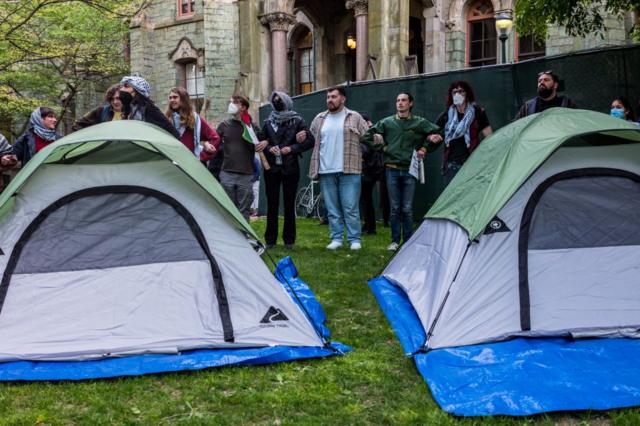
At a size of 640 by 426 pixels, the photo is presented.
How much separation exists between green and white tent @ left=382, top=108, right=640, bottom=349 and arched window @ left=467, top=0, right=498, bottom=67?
47.3 feet

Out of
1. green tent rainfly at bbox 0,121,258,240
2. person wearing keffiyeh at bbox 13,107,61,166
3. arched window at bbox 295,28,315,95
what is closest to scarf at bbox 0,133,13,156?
person wearing keffiyeh at bbox 13,107,61,166

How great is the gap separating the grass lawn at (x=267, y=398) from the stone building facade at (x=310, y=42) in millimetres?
12440

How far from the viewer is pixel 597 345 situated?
12.7ft

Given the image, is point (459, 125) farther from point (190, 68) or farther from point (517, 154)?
point (190, 68)

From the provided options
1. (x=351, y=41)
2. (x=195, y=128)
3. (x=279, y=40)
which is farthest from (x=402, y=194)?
(x=351, y=41)

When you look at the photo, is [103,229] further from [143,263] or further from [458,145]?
[458,145]

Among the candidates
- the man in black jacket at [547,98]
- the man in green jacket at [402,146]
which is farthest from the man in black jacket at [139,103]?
the man in black jacket at [547,98]

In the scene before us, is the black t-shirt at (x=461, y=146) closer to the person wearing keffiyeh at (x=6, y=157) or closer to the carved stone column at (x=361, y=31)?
the person wearing keffiyeh at (x=6, y=157)

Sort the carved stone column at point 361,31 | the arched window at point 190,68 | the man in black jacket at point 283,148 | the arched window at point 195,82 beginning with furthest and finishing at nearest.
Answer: the arched window at point 195,82
the arched window at point 190,68
the carved stone column at point 361,31
the man in black jacket at point 283,148

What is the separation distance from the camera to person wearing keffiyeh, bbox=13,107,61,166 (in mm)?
6684

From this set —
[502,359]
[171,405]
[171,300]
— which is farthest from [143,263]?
[502,359]

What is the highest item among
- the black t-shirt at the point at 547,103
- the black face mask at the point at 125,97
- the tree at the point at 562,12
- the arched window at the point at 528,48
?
the arched window at the point at 528,48

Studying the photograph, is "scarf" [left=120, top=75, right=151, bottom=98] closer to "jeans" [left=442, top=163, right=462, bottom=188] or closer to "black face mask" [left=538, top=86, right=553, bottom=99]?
"jeans" [left=442, top=163, right=462, bottom=188]

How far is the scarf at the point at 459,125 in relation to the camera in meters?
6.73
